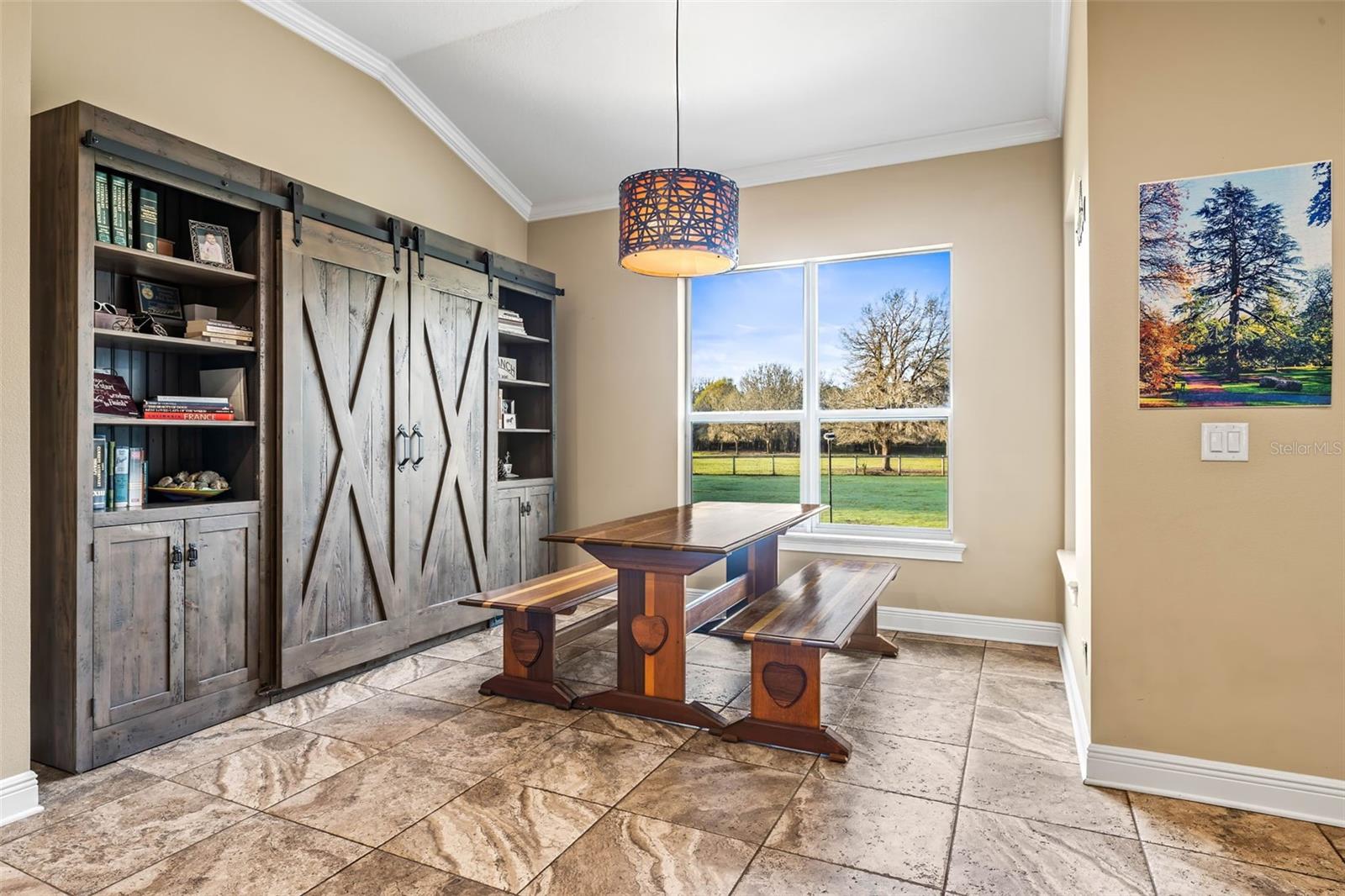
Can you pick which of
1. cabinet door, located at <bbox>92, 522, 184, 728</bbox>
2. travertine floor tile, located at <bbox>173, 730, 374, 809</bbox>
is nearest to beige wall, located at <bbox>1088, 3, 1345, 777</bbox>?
travertine floor tile, located at <bbox>173, 730, 374, 809</bbox>

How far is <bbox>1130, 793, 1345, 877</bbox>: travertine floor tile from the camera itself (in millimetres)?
2018

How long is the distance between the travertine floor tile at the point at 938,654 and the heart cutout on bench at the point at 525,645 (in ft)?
5.83

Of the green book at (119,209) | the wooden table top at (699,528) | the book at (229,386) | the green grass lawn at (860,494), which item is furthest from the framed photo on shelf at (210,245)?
the green grass lawn at (860,494)

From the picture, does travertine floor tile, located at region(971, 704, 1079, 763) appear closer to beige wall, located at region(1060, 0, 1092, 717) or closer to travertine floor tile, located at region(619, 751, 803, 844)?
beige wall, located at region(1060, 0, 1092, 717)

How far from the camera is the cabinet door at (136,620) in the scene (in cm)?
262

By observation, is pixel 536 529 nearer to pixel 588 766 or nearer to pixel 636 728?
pixel 636 728

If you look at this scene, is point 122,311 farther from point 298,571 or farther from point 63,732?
point 63,732

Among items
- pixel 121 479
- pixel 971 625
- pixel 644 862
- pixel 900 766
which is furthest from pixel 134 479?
pixel 971 625

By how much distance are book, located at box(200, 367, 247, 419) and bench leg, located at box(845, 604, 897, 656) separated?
3.14 meters

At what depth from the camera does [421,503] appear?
400 cm

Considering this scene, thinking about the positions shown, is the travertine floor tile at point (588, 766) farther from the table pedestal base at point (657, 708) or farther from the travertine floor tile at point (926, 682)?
the travertine floor tile at point (926, 682)

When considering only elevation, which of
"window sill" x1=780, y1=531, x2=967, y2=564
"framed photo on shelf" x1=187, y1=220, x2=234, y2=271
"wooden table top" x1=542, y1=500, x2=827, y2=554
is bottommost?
"window sill" x1=780, y1=531, x2=967, y2=564

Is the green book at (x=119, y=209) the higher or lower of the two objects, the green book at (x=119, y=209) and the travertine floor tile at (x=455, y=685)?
the higher

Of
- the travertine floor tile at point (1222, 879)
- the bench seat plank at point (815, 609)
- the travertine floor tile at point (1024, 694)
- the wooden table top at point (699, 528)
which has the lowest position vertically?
the travertine floor tile at point (1222, 879)
